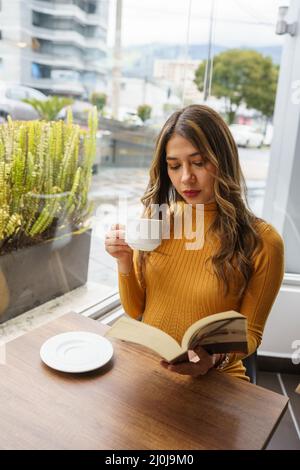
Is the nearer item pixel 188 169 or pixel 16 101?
pixel 188 169

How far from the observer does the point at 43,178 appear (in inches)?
65.0

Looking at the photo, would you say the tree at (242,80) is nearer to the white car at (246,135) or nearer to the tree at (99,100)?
the white car at (246,135)

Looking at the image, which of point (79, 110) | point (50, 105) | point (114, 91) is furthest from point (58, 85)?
point (114, 91)

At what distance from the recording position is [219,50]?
2.32 m

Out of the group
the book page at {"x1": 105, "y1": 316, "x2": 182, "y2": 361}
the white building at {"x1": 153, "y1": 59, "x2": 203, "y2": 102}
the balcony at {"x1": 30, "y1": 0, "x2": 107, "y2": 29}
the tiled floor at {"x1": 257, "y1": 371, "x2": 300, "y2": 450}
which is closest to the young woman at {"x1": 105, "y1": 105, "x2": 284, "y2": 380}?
the book page at {"x1": 105, "y1": 316, "x2": 182, "y2": 361}

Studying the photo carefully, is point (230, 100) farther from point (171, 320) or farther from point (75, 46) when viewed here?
point (171, 320)


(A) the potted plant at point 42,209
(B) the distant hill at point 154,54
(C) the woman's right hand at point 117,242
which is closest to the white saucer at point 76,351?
(C) the woman's right hand at point 117,242

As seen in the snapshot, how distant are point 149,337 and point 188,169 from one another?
527mm

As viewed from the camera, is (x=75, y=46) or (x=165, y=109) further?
(x=165, y=109)

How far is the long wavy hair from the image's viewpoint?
1.14m

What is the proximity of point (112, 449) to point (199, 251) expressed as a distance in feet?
2.11

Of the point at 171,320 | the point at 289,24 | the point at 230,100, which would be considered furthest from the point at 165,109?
the point at 171,320

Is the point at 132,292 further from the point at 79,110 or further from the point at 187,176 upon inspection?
the point at 79,110
